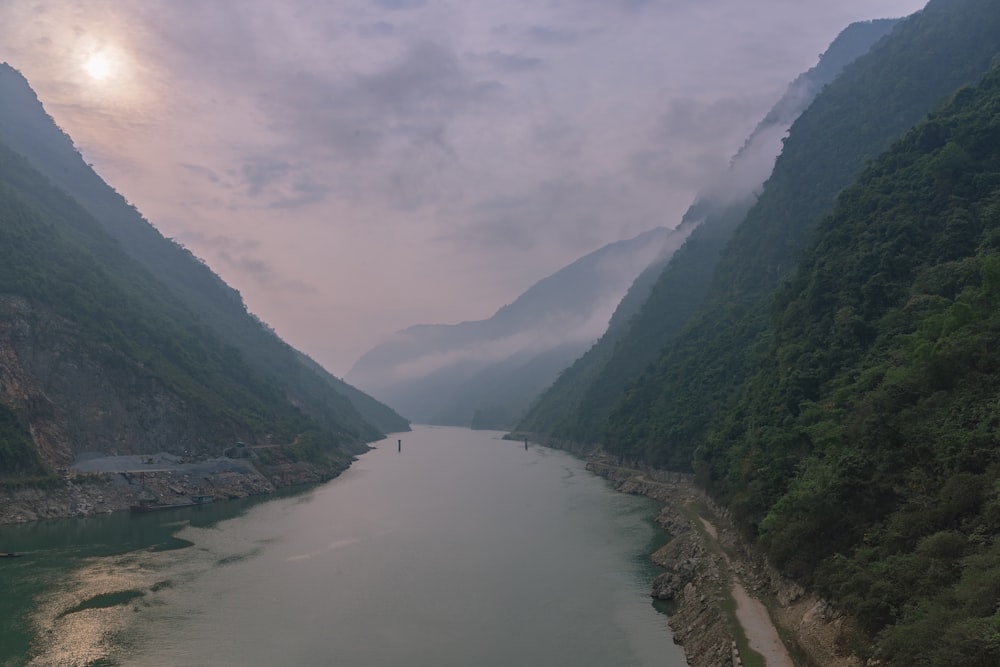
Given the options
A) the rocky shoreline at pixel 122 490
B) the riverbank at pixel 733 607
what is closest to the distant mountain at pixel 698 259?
the rocky shoreline at pixel 122 490

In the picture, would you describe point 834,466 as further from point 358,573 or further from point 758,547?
point 358,573

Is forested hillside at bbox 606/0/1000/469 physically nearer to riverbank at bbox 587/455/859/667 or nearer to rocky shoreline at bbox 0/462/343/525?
riverbank at bbox 587/455/859/667

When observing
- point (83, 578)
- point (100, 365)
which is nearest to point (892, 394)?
point (83, 578)

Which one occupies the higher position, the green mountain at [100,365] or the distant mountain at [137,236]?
the distant mountain at [137,236]

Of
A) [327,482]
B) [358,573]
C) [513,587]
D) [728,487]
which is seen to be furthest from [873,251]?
[327,482]

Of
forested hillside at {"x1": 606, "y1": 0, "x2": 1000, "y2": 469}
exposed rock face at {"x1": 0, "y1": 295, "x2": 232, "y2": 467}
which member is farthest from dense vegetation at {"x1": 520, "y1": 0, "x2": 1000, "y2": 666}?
exposed rock face at {"x1": 0, "y1": 295, "x2": 232, "y2": 467}

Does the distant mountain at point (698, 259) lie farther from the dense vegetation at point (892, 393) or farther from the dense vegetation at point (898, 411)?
the dense vegetation at point (898, 411)

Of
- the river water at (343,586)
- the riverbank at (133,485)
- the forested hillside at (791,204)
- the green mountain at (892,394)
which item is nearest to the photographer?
the green mountain at (892,394)
